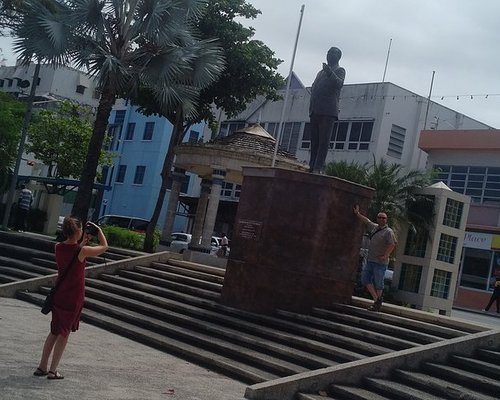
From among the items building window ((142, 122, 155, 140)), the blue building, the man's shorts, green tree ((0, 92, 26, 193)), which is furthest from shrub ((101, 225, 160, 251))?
building window ((142, 122, 155, 140))

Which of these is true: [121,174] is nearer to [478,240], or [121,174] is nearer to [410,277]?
[478,240]

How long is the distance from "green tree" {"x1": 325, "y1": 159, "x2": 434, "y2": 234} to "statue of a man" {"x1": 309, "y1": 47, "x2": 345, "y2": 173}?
5019 mm

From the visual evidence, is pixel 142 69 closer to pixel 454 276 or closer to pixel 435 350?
pixel 454 276

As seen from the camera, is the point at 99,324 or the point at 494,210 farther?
the point at 494,210

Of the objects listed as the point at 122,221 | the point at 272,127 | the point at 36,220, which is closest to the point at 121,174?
the point at 272,127

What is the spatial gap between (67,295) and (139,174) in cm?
4179

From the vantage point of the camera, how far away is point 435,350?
9.25 m

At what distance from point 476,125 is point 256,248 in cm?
3264

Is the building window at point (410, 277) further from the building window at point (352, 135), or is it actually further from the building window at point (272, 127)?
the building window at point (272, 127)

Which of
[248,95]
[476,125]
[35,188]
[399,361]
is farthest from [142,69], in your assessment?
[476,125]

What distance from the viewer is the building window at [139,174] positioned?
48.1 m

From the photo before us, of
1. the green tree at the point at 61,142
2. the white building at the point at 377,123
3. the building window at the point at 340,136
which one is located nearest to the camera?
the white building at the point at 377,123

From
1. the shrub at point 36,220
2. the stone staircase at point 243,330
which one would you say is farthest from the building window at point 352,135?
the stone staircase at point 243,330

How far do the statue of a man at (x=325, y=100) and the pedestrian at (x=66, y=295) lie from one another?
665 cm
